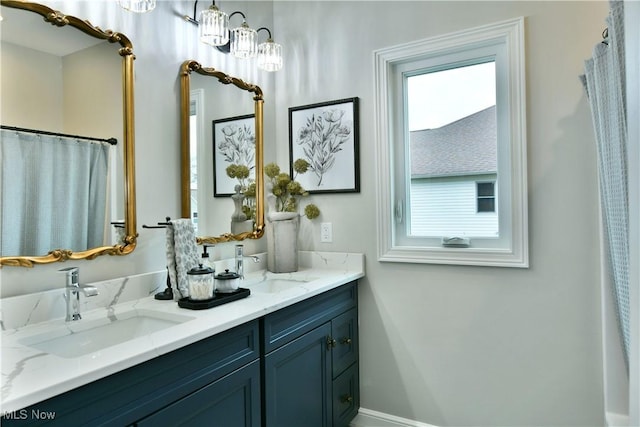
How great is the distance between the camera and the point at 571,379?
177 centimetres

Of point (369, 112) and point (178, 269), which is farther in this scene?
point (369, 112)

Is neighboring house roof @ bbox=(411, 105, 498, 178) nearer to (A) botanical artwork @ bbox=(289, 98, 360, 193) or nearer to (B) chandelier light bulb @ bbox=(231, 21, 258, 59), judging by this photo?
(A) botanical artwork @ bbox=(289, 98, 360, 193)

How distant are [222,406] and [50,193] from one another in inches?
35.9

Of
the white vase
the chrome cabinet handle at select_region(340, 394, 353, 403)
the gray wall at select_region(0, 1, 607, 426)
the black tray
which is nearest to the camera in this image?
the black tray

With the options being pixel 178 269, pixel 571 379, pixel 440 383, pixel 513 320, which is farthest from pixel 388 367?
pixel 178 269

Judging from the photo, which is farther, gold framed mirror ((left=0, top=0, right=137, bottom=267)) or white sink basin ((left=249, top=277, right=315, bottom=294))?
white sink basin ((left=249, top=277, right=315, bottom=294))

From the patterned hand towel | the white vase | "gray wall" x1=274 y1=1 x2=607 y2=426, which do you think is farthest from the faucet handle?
"gray wall" x1=274 y1=1 x2=607 y2=426

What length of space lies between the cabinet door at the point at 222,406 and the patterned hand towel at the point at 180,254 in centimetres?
40

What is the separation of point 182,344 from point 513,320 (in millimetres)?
1490

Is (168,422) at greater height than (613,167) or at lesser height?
lesser

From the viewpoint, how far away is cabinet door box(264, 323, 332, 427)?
1.53 m

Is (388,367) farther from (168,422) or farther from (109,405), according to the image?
(109,405)

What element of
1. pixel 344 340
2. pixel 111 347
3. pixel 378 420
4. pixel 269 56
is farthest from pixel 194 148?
pixel 378 420

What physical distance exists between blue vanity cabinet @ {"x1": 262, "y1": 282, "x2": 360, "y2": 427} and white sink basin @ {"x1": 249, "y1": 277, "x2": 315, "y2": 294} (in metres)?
0.19
